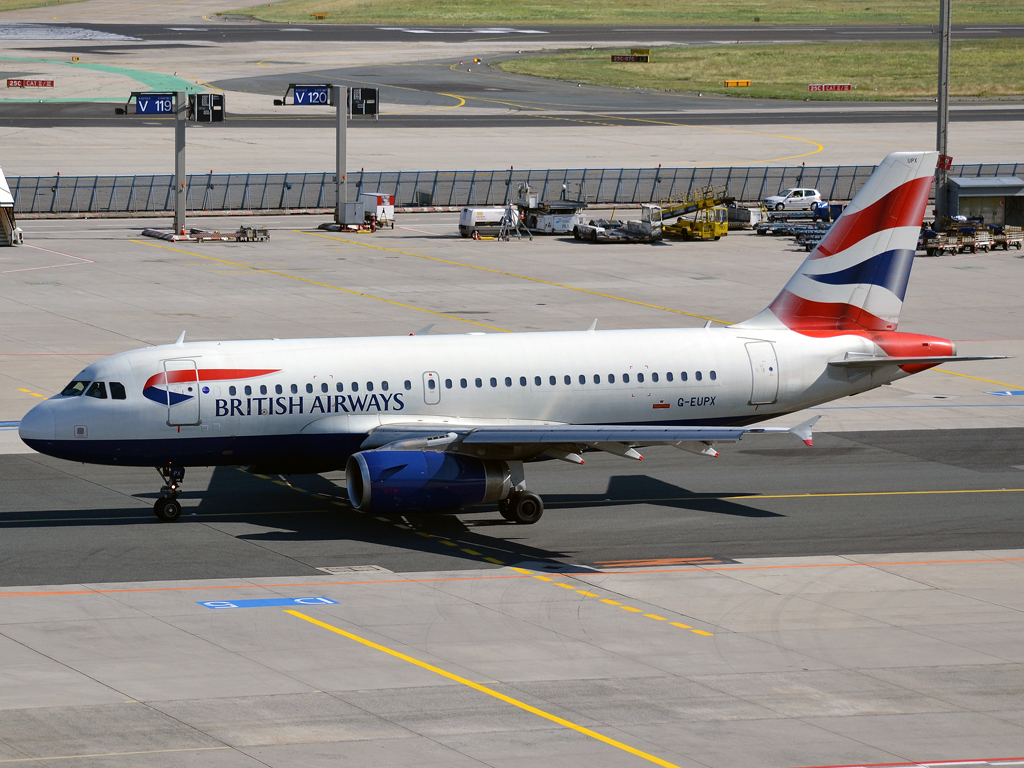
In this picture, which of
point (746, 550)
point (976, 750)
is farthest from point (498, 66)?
point (976, 750)

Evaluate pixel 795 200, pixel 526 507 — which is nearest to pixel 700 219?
pixel 795 200

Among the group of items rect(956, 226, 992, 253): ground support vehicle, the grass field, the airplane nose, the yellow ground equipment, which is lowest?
the airplane nose

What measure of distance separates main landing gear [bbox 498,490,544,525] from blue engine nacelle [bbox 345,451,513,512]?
41.5 inches

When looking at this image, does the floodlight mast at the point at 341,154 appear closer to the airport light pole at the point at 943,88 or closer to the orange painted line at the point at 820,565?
the airport light pole at the point at 943,88

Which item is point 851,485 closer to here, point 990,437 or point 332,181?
point 990,437

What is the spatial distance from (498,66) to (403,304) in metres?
119

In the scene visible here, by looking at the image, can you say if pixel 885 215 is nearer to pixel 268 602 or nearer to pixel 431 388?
pixel 431 388

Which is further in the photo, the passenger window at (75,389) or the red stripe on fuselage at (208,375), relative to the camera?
the passenger window at (75,389)

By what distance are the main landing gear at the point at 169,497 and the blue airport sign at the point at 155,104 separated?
198ft

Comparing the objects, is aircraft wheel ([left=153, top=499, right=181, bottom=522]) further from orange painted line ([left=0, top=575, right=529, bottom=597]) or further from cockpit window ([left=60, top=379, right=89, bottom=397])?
orange painted line ([left=0, top=575, right=529, bottom=597])

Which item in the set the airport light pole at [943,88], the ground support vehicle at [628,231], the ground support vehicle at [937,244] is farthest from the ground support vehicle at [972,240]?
the ground support vehicle at [628,231]

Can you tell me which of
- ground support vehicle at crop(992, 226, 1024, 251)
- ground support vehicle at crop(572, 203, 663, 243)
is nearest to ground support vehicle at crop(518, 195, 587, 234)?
ground support vehicle at crop(572, 203, 663, 243)

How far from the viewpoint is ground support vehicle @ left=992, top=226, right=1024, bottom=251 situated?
94.4m

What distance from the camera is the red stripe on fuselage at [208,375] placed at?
36.6 m
